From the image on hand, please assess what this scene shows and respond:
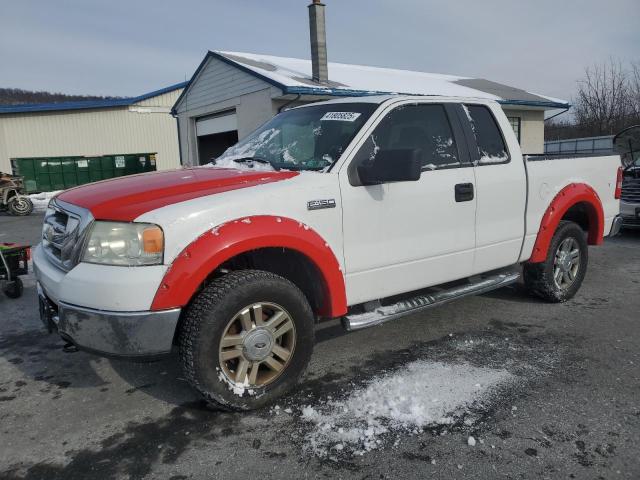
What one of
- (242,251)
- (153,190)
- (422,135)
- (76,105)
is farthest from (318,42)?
(76,105)

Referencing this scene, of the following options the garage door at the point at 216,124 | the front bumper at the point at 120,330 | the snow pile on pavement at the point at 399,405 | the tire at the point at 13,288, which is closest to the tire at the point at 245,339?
the front bumper at the point at 120,330

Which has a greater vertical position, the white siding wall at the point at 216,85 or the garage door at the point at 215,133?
the white siding wall at the point at 216,85

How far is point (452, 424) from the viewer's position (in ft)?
9.21

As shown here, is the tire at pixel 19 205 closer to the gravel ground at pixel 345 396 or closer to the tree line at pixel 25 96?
the gravel ground at pixel 345 396

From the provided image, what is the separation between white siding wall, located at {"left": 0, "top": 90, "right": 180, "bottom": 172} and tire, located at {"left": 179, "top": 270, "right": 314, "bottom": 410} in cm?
2665

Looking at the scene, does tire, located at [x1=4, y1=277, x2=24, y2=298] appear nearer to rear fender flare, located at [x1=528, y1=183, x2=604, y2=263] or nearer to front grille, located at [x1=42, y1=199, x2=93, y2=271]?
front grille, located at [x1=42, y1=199, x2=93, y2=271]

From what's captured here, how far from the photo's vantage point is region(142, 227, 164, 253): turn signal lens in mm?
2604

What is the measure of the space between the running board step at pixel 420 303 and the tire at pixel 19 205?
15825 mm

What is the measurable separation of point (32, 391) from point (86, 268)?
134cm

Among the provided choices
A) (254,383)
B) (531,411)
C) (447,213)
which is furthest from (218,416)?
(447,213)

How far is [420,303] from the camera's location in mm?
3754

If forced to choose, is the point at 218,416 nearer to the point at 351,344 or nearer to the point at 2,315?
the point at 351,344

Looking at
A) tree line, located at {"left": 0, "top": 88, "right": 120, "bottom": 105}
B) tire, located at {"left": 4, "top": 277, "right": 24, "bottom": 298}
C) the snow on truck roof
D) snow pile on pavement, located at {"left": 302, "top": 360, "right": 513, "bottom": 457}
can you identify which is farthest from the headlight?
tree line, located at {"left": 0, "top": 88, "right": 120, "bottom": 105}

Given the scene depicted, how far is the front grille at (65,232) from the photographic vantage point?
277 cm
